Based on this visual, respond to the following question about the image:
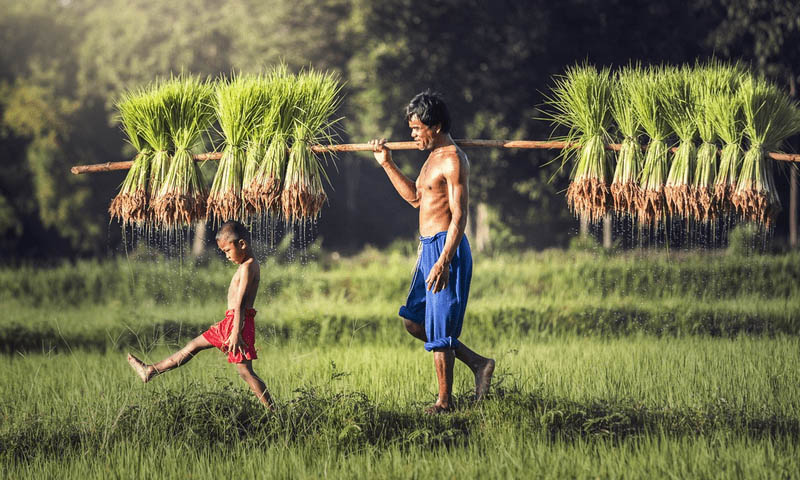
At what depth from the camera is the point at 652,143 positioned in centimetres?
685

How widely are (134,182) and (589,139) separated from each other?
3.42m

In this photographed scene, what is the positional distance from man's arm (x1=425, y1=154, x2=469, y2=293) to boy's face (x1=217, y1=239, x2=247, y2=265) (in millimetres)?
1341

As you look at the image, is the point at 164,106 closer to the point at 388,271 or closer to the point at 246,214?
the point at 246,214

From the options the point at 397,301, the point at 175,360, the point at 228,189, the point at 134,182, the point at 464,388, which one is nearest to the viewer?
the point at 175,360

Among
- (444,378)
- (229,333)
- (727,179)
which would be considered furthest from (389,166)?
(727,179)

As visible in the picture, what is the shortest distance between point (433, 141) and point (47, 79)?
26665 mm

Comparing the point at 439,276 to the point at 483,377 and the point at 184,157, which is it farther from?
the point at 184,157

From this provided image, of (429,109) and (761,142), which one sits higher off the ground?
(429,109)

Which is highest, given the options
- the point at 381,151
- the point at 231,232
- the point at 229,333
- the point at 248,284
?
the point at 381,151

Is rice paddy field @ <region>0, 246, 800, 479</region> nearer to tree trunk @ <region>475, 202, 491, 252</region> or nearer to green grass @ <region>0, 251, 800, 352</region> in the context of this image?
green grass @ <region>0, 251, 800, 352</region>

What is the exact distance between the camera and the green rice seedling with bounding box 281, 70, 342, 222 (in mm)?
6586

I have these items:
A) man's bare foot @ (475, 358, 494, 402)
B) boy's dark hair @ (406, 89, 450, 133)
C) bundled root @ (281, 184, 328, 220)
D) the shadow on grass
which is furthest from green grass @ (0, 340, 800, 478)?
boy's dark hair @ (406, 89, 450, 133)

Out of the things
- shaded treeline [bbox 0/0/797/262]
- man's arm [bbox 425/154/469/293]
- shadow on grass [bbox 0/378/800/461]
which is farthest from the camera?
shaded treeline [bbox 0/0/797/262]

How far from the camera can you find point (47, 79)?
98.2 ft
